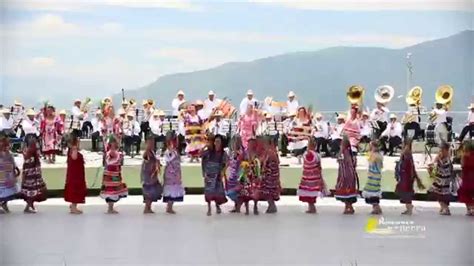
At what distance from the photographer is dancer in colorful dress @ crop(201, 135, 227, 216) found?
322 inches

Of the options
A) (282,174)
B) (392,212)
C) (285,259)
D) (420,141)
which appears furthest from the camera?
(420,141)

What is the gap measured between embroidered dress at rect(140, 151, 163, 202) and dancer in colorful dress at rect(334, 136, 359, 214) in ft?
5.61

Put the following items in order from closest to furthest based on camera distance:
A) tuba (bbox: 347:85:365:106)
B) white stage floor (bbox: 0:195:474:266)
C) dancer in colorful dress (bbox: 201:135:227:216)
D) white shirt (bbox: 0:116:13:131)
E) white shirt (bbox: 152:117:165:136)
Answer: white stage floor (bbox: 0:195:474:266)
dancer in colorful dress (bbox: 201:135:227:216)
white shirt (bbox: 0:116:13:131)
tuba (bbox: 347:85:365:106)
white shirt (bbox: 152:117:165:136)

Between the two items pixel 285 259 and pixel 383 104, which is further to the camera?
pixel 383 104

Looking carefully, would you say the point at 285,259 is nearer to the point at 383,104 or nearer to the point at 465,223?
the point at 465,223

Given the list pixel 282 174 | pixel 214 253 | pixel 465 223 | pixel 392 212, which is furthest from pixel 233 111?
pixel 214 253

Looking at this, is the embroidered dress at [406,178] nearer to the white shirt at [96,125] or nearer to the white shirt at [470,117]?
the white shirt at [470,117]

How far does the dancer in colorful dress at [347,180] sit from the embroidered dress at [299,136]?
3.04 m

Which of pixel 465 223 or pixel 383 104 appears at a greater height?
pixel 383 104

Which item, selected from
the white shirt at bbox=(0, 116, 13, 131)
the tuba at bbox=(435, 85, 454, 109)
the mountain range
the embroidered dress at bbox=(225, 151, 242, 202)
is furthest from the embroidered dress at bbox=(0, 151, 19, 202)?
the tuba at bbox=(435, 85, 454, 109)

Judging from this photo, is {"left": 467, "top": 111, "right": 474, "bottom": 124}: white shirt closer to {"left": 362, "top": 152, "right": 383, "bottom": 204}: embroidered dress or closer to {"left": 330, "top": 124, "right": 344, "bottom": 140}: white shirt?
{"left": 330, "top": 124, "right": 344, "bottom": 140}: white shirt

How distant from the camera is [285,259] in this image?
21.1ft

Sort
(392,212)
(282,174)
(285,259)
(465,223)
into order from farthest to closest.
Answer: (282,174) → (392,212) → (465,223) → (285,259)

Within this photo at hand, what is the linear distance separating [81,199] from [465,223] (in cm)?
349
